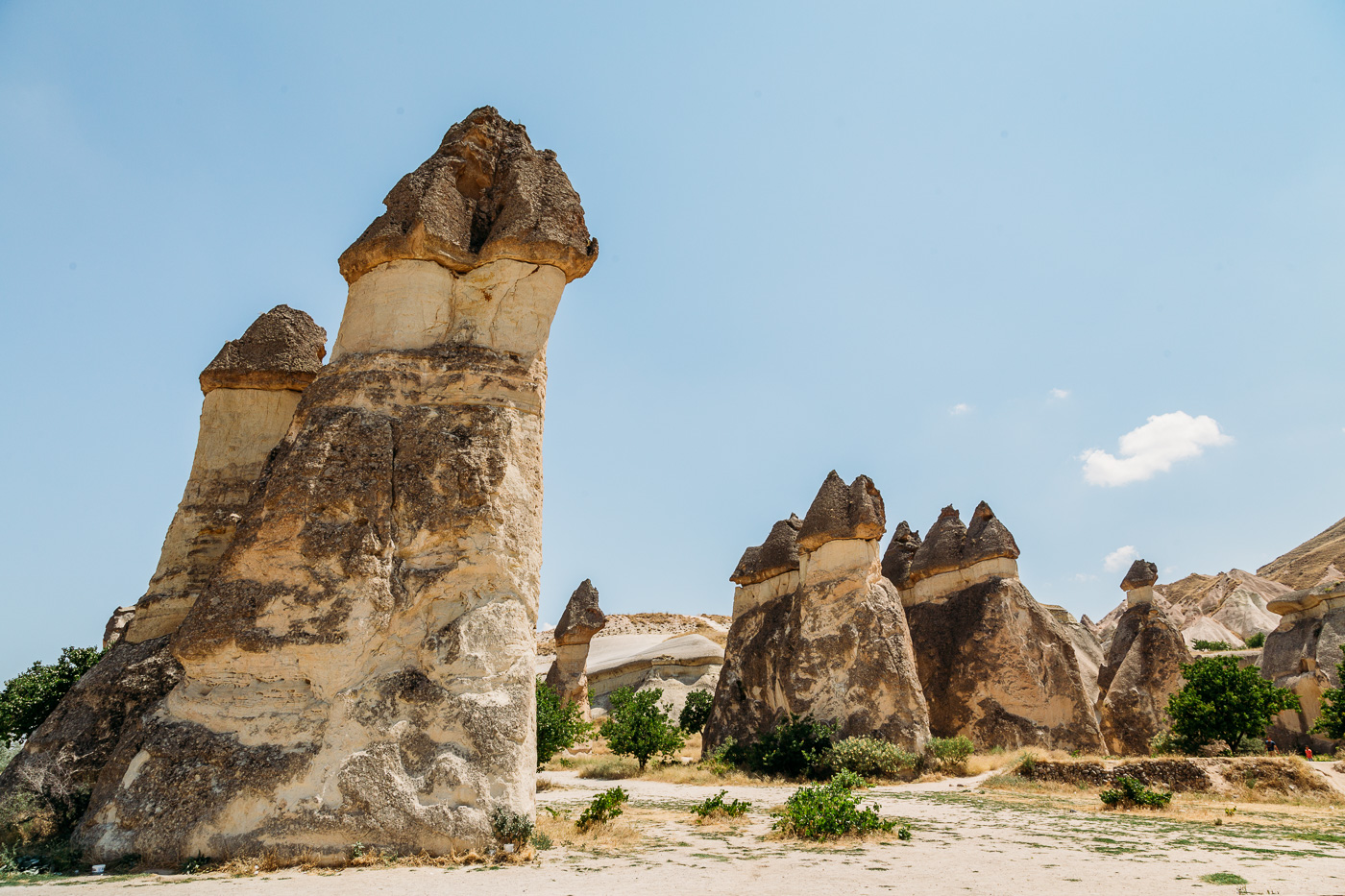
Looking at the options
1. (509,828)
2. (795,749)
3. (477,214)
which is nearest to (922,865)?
(509,828)

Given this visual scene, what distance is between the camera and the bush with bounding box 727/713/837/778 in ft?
52.9

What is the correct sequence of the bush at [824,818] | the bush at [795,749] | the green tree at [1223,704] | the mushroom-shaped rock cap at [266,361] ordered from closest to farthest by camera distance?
the bush at [824,818]
the mushroom-shaped rock cap at [266,361]
the green tree at [1223,704]
the bush at [795,749]

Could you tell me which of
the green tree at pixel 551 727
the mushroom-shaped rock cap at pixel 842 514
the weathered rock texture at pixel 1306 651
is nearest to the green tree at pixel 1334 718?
the weathered rock texture at pixel 1306 651

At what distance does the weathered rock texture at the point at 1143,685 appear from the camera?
22.1 m

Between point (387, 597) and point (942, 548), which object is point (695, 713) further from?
point (387, 597)

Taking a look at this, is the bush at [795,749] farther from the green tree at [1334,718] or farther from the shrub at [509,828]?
the shrub at [509,828]

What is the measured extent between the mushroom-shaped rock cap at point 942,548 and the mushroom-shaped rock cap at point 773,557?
4025 millimetres

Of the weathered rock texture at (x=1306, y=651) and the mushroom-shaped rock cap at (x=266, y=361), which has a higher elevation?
the mushroom-shaped rock cap at (x=266, y=361)

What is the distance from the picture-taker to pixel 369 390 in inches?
338

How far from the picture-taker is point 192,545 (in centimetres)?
995

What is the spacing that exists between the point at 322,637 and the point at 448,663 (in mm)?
1187

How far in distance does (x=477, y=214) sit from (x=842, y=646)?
11.7 m

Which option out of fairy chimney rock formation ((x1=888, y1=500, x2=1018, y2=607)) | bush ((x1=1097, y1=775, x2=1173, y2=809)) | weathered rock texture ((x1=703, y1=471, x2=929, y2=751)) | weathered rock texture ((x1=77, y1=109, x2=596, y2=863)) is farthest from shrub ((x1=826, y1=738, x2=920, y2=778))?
weathered rock texture ((x1=77, y1=109, x2=596, y2=863))

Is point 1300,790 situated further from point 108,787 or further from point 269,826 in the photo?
point 108,787
